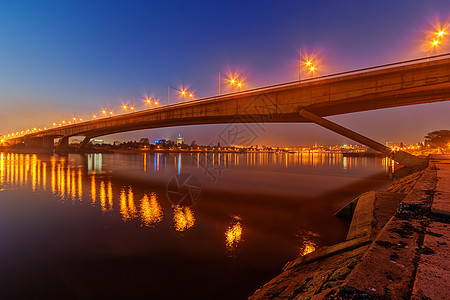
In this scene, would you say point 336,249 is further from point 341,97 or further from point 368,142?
point 368,142

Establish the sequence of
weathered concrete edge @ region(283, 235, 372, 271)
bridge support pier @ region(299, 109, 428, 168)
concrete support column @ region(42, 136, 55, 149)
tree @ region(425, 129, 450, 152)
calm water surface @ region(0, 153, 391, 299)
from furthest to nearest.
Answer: concrete support column @ region(42, 136, 55, 149) → tree @ region(425, 129, 450, 152) → bridge support pier @ region(299, 109, 428, 168) → calm water surface @ region(0, 153, 391, 299) → weathered concrete edge @ region(283, 235, 372, 271)

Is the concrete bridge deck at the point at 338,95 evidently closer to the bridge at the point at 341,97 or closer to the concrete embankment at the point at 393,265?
the bridge at the point at 341,97

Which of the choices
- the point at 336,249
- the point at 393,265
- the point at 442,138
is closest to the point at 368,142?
the point at 336,249

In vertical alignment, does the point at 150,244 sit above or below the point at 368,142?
below

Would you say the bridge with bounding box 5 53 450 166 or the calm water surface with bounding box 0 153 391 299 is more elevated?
the bridge with bounding box 5 53 450 166

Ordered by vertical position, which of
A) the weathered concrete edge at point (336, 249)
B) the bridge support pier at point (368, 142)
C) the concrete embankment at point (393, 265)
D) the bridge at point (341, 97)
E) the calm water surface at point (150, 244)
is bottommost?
the calm water surface at point (150, 244)

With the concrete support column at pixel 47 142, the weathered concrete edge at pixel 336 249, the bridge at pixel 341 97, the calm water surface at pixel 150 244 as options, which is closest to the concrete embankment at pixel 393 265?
the weathered concrete edge at pixel 336 249

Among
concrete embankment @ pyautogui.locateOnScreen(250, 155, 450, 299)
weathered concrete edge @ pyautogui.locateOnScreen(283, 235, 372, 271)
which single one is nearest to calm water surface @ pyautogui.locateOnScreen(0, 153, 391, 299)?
weathered concrete edge @ pyautogui.locateOnScreen(283, 235, 372, 271)

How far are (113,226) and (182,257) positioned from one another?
13.6ft

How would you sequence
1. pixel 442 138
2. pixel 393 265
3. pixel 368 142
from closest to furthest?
pixel 393 265
pixel 368 142
pixel 442 138

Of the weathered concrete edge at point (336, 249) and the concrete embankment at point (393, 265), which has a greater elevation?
the concrete embankment at point (393, 265)

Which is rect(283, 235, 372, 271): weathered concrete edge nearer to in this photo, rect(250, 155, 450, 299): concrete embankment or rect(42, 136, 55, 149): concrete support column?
rect(250, 155, 450, 299): concrete embankment

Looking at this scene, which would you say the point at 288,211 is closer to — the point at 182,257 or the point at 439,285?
the point at 182,257

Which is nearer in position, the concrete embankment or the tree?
the concrete embankment
